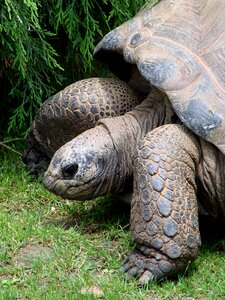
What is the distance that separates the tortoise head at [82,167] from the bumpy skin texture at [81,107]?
490mm

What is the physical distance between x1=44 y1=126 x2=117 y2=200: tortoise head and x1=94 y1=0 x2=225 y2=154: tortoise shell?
0.55 m

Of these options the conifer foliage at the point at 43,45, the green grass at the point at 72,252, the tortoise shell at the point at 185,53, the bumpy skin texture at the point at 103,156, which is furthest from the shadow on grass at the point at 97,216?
→ the conifer foliage at the point at 43,45

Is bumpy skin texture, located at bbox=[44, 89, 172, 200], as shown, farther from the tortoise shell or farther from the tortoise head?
the tortoise shell

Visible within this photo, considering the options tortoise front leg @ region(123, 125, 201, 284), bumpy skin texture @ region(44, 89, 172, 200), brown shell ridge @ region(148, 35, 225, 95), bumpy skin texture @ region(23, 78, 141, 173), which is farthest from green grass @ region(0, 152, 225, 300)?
brown shell ridge @ region(148, 35, 225, 95)

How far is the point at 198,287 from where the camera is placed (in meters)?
4.41

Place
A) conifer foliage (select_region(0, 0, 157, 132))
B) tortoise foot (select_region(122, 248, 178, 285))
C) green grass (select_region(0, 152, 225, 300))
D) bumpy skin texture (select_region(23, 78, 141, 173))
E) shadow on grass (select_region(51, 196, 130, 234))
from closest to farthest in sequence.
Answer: green grass (select_region(0, 152, 225, 300)), tortoise foot (select_region(122, 248, 178, 285)), shadow on grass (select_region(51, 196, 130, 234)), bumpy skin texture (select_region(23, 78, 141, 173)), conifer foliage (select_region(0, 0, 157, 132))

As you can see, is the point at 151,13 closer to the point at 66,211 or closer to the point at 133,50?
the point at 133,50

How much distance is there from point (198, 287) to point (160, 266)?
24 centimetres

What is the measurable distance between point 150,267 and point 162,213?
12.5 inches

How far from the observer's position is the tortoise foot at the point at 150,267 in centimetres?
443

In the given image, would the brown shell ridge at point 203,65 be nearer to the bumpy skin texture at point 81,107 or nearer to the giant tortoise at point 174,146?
the giant tortoise at point 174,146

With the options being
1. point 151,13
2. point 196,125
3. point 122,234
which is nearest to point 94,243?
point 122,234

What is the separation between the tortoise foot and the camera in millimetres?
4434

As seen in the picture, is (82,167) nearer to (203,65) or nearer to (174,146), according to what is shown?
(174,146)
